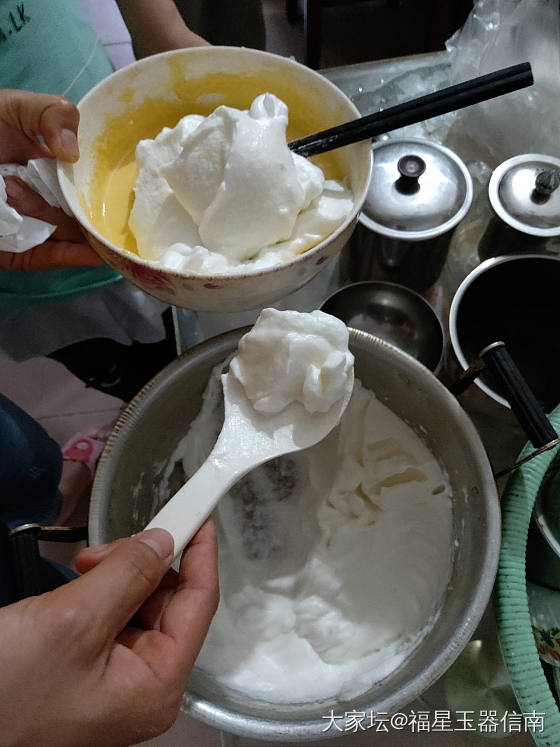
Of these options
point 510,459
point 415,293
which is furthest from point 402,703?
point 415,293

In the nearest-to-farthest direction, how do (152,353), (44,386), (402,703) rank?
(402,703)
(152,353)
(44,386)

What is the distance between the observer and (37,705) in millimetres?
389

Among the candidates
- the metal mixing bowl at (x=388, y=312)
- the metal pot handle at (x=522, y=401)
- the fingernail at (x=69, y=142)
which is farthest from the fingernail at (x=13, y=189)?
the metal pot handle at (x=522, y=401)

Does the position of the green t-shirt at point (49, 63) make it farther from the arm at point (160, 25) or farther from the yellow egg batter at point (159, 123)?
the yellow egg batter at point (159, 123)

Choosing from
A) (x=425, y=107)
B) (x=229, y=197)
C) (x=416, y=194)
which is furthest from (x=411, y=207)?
(x=229, y=197)

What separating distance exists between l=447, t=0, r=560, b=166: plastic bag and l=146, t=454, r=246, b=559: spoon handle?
2.48ft

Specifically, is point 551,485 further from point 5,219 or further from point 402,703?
point 5,219

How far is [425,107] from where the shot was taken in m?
0.66

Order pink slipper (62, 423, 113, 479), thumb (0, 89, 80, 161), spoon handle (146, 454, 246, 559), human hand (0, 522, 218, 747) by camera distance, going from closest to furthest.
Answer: human hand (0, 522, 218, 747) < spoon handle (146, 454, 246, 559) < thumb (0, 89, 80, 161) < pink slipper (62, 423, 113, 479)

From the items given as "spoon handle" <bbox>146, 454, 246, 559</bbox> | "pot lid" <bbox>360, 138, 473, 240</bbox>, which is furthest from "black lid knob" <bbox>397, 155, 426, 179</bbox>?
"spoon handle" <bbox>146, 454, 246, 559</bbox>

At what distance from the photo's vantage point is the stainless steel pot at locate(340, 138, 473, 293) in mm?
754

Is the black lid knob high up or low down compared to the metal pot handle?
up

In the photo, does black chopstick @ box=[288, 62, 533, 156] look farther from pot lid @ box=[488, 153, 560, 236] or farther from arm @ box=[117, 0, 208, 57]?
arm @ box=[117, 0, 208, 57]

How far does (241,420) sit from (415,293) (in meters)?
0.38
